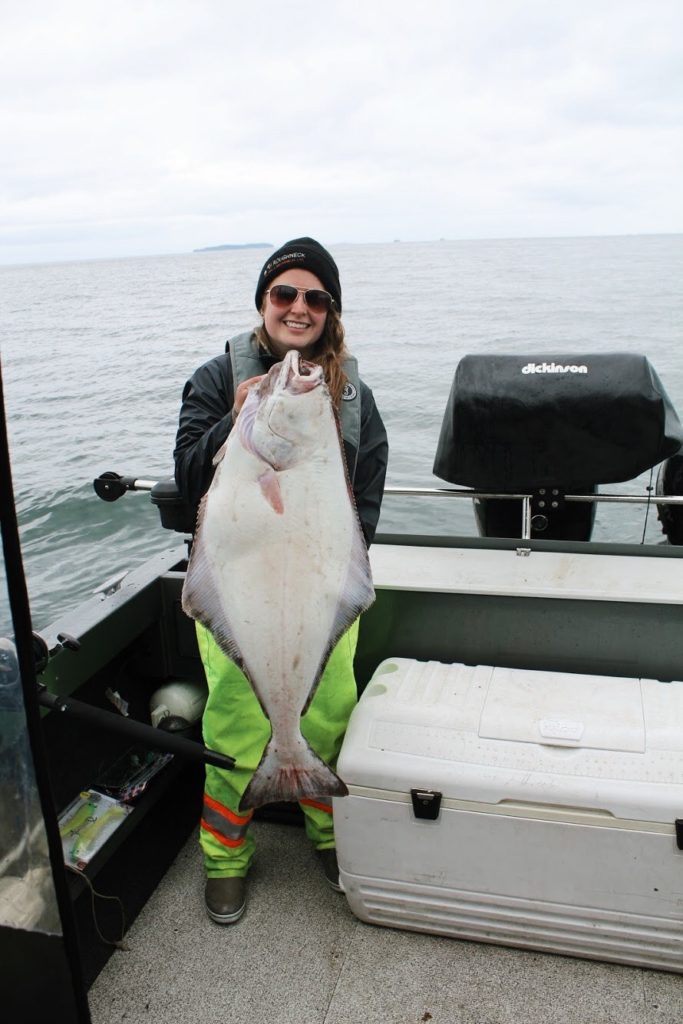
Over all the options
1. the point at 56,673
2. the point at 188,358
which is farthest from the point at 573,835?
the point at 188,358

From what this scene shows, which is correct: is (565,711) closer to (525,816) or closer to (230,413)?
(525,816)

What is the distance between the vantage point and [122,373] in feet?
66.8

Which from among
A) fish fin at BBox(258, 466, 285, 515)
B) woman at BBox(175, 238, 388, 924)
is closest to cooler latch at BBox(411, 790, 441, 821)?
woman at BBox(175, 238, 388, 924)

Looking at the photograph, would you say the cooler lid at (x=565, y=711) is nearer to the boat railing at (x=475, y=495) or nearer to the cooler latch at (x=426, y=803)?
the cooler latch at (x=426, y=803)

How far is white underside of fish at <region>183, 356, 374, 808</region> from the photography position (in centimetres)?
182

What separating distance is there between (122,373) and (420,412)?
912cm

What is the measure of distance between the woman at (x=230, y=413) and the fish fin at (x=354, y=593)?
604 millimetres

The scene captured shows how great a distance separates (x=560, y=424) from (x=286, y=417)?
6.71 ft

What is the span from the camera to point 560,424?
11.5ft

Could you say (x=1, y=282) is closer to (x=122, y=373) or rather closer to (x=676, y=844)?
(x=122, y=373)

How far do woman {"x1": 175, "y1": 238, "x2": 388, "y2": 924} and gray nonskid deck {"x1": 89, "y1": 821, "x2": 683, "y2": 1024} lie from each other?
0.55 ft

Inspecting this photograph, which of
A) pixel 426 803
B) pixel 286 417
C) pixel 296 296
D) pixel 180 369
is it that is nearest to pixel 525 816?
pixel 426 803

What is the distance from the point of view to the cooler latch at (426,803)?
7.95 ft

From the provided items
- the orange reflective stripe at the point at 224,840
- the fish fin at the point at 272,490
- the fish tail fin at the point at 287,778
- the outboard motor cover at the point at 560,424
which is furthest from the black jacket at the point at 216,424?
the orange reflective stripe at the point at 224,840
